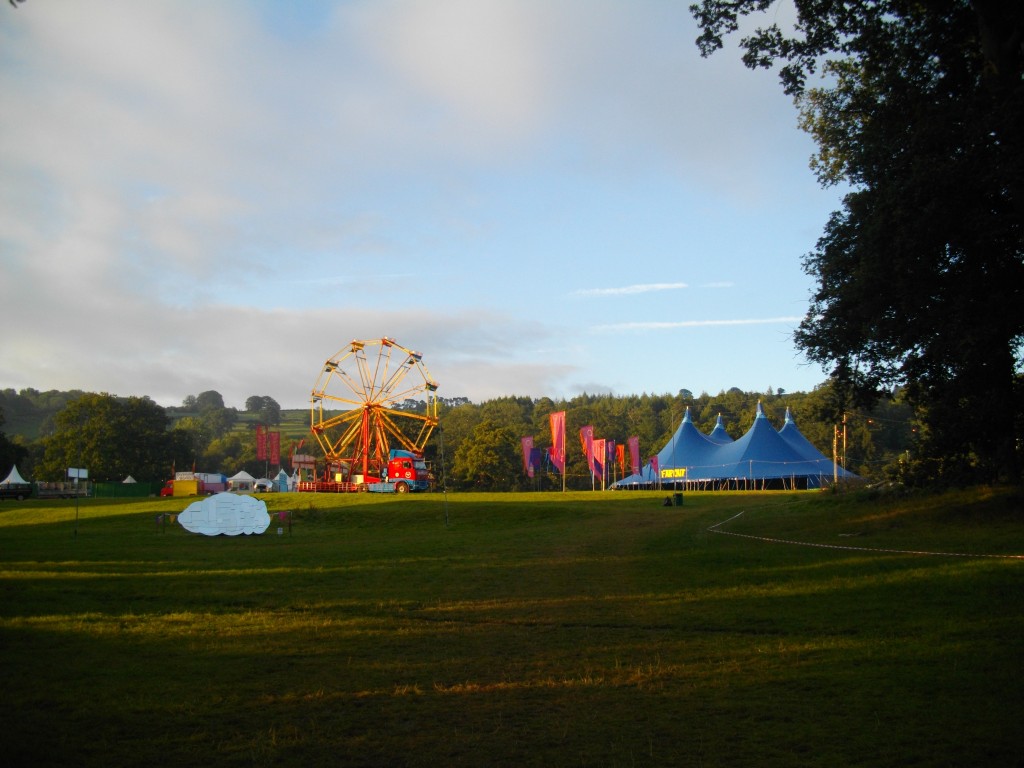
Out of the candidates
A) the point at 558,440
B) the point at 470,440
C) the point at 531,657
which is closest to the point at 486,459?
the point at 470,440

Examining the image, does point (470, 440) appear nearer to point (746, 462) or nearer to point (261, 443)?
point (261, 443)

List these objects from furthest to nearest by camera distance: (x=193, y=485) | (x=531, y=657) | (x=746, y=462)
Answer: (x=746, y=462)
(x=193, y=485)
(x=531, y=657)

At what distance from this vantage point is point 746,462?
6562 cm

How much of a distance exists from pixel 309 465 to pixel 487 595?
60948 millimetres

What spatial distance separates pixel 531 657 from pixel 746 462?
5967cm

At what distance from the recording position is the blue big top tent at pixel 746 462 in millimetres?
65000

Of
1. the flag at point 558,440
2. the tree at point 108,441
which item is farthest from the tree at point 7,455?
the flag at point 558,440

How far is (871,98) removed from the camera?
20.4m

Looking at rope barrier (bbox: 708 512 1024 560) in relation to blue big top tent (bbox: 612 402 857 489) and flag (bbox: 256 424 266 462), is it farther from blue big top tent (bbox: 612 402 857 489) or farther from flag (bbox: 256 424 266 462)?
flag (bbox: 256 424 266 462)

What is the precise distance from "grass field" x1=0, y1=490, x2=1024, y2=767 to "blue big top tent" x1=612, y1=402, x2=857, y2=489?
4491cm

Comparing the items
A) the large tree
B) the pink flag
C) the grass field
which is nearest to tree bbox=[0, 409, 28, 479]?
the pink flag

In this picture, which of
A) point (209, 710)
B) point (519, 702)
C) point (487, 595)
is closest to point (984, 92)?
point (487, 595)

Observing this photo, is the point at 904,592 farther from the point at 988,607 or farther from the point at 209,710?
the point at 209,710

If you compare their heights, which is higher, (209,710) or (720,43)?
(720,43)
